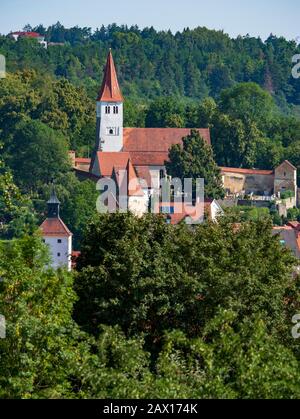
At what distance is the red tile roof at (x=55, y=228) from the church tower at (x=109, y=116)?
529 inches

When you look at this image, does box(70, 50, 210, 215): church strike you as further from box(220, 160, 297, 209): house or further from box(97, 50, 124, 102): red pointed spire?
box(220, 160, 297, 209): house

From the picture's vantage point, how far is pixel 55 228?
55.9 m

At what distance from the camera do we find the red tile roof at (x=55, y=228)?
2180 inches

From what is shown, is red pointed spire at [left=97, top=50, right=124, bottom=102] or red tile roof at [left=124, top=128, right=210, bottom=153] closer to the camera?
red tile roof at [left=124, top=128, right=210, bottom=153]

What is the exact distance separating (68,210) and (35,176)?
332 inches

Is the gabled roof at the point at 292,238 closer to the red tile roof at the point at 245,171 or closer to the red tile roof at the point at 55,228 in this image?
the red tile roof at the point at 55,228

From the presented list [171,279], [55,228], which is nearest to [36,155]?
[55,228]

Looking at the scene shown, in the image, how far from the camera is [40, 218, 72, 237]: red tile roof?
55.4 metres

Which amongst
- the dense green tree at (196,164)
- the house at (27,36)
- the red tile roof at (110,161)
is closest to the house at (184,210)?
the dense green tree at (196,164)

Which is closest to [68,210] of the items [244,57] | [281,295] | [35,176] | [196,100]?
[35,176]

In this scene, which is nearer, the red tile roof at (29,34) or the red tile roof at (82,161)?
the red tile roof at (82,161)

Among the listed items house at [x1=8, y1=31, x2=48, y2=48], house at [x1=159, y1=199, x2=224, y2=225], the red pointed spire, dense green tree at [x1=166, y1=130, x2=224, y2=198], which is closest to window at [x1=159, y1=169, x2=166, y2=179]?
dense green tree at [x1=166, y1=130, x2=224, y2=198]

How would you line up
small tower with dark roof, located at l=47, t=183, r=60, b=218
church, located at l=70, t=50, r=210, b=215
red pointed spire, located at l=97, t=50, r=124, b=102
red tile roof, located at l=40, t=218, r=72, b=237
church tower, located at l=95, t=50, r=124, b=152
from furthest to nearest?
1. red pointed spire, located at l=97, t=50, r=124, b=102
2. church tower, located at l=95, t=50, r=124, b=152
3. church, located at l=70, t=50, r=210, b=215
4. small tower with dark roof, located at l=47, t=183, r=60, b=218
5. red tile roof, located at l=40, t=218, r=72, b=237

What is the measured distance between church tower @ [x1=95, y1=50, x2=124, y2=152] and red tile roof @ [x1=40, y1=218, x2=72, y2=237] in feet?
44.1
